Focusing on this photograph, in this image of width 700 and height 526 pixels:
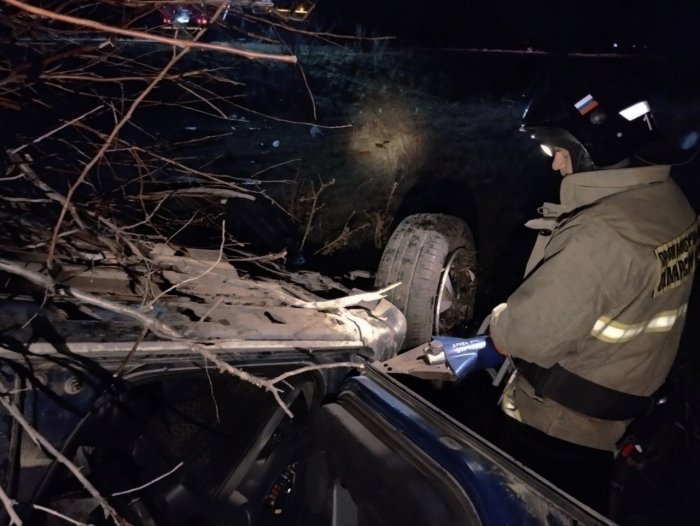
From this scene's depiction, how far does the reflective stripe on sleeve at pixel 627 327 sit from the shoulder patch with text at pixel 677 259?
0.14 m

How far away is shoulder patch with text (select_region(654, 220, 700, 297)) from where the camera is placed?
1.78 metres

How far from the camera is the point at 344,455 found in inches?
61.7

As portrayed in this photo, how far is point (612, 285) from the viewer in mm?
1732

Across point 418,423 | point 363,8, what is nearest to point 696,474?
point 418,423

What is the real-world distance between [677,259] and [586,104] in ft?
2.57

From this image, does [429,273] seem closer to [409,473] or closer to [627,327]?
[627,327]

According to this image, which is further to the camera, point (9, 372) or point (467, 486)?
point (467, 486)

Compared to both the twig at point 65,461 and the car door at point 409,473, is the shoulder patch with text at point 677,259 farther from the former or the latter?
the twig at point 65,461

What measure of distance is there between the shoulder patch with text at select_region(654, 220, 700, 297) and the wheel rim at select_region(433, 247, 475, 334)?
1.59 m

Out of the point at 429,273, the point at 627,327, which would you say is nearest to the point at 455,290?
the point at 429,273

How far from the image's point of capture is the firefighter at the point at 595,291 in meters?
1.75

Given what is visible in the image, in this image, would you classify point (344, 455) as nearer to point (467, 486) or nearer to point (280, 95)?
point (467, 486)

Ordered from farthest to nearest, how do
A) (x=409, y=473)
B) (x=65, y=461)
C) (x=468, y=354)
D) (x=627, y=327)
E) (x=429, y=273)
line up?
(x=429, y=273), (x=468, y=354), (x=627, y=327), (x=409, y=473), (x=65, y=461)

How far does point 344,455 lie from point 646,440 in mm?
1808
